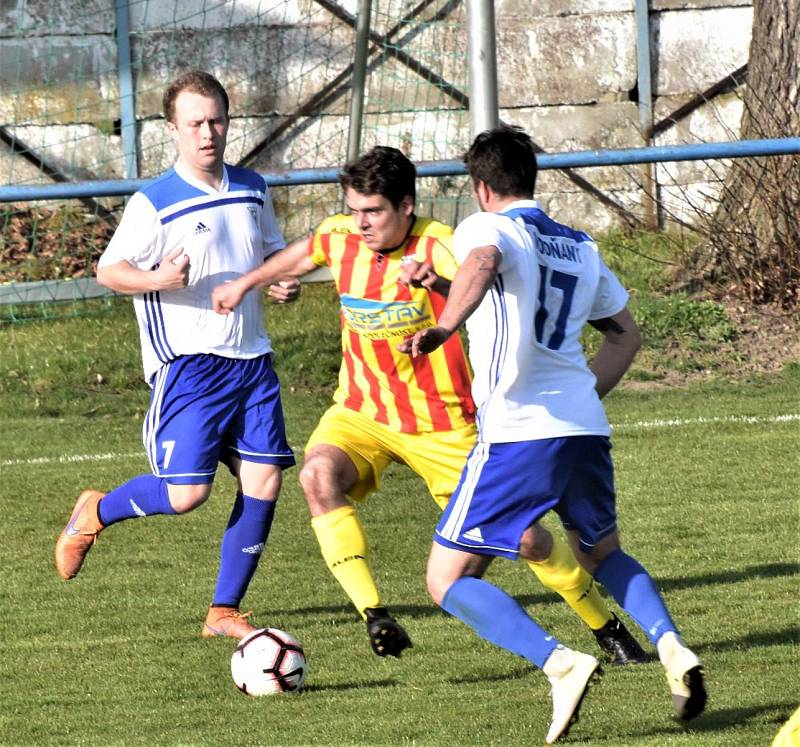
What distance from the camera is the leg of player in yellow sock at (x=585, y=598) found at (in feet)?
16.0

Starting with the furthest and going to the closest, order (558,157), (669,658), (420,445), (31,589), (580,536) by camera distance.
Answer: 1. (558,157)
2. (31,589)
3. (420,445)
4. (580,536)
5. (669,658)

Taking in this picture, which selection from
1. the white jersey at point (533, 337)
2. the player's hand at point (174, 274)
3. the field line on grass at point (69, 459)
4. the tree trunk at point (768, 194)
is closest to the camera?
the white jersey at point (533, 337)

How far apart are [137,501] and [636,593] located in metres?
2.14

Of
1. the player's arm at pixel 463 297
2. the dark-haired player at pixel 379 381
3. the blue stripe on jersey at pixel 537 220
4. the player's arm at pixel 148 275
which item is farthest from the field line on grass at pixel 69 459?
the player's arm at pixel 463 297

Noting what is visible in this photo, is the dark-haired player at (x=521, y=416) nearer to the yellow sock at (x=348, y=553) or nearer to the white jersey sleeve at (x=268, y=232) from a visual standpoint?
the yellow sock at (x=348, y=553)

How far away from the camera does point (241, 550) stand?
5.81 m

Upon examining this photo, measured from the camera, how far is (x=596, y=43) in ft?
42.4

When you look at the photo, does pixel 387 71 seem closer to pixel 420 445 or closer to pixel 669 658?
pixel 420 445

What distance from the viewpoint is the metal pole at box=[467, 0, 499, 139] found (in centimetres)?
785

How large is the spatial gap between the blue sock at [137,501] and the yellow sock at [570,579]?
5.15 ft

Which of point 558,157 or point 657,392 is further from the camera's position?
point 657,392

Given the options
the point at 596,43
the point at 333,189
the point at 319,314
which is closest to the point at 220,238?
the point at 319,314

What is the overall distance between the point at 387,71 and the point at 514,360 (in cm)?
867

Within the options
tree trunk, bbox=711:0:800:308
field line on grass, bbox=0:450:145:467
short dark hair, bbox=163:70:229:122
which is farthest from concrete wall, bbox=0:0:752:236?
short dark hair, bbox=163:70:229:122
